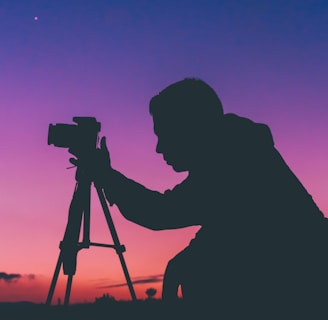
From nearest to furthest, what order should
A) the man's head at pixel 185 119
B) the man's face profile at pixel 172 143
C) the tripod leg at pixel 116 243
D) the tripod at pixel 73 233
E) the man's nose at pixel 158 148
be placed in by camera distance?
the man's head at pixel 185 119 → the man's face profile at pixel 172 143 → the man's nose at pixel 158 148 → the tripod at pixel 73 233 → the tripod leg at pixel 116 243

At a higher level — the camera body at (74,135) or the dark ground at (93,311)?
the camera body at (74,135)

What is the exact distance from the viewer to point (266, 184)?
11.2 ft

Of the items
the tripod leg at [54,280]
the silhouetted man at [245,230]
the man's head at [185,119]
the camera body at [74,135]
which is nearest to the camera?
the silhouetted man at [245,230]

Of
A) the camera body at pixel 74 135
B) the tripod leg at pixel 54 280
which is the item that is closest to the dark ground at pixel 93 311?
the tripod leg at pixel 54 280

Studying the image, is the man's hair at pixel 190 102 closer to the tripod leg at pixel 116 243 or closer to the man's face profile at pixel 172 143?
the man's face profile at pixel 172 143

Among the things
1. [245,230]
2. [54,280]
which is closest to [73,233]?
[54,280]

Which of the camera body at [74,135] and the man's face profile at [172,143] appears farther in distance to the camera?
the camera body at [74,135]

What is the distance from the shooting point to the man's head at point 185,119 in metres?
3.89

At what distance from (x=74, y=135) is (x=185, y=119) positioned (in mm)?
2475

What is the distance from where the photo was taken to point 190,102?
4.04 metres

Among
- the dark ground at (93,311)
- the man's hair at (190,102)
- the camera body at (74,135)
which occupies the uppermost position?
the camera body at (74,135)

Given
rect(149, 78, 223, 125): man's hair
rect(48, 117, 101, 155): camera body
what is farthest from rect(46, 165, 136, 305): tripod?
rect(149, 78, 223, 125): man's hair

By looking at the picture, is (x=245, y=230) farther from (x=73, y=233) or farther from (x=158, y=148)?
(x=73, y=233)

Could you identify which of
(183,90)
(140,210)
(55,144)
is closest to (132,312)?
(55,144)
